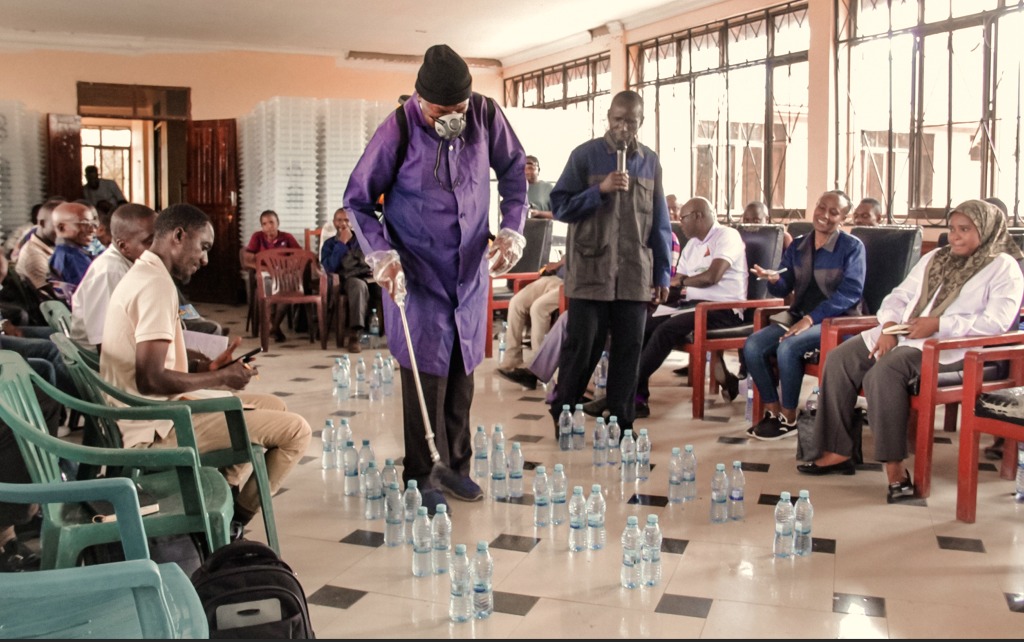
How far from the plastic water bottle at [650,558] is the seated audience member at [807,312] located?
196 cm

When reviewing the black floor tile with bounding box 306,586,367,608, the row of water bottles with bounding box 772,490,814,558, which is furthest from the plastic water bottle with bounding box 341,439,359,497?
the row of water bottles with bounding box 772,490,814,558

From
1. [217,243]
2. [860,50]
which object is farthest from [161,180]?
[860,50]

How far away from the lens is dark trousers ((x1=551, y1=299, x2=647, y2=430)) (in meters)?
4.51

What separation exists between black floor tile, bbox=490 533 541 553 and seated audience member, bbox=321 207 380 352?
16.0 ft

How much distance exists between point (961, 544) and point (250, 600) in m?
2.44

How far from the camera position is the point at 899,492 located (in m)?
3.71

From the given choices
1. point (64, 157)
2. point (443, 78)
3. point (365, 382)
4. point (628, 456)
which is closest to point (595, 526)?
point (628, 456)

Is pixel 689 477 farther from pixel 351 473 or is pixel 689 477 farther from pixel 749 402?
pixel 749 402

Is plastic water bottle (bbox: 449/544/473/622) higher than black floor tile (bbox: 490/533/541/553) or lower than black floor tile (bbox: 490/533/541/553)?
higher

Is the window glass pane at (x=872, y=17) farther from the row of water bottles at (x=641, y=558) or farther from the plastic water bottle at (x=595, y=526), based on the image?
the row of water bottles at (x=641, y=558)

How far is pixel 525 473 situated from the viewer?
13.8 ft

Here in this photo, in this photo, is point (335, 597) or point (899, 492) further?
point (899, 492)

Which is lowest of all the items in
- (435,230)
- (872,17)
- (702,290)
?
(702,290)

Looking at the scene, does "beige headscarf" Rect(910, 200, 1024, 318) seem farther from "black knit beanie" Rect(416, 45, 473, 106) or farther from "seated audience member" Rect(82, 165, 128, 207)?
"seated audience member" Rect(82, 165, 128, 207)
